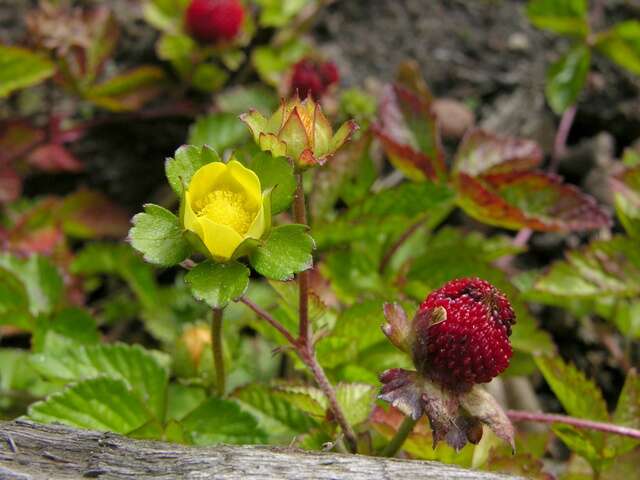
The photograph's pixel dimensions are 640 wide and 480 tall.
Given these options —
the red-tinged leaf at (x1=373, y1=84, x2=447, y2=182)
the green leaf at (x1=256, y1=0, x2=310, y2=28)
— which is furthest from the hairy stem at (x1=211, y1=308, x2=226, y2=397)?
the green leaf at (x1=256, y1=0, x2=310, y2=28)

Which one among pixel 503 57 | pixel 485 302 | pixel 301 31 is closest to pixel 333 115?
pixel 301 31

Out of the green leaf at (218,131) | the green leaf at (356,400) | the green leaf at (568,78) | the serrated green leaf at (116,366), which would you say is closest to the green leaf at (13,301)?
the serrated green leaf at (116,366)

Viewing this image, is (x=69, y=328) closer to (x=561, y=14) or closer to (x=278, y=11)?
(x=278, y=11)

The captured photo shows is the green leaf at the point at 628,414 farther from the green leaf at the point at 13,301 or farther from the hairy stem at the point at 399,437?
the green leaf at the point at 13,301

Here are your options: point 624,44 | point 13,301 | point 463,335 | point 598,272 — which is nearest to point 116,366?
point 13,301

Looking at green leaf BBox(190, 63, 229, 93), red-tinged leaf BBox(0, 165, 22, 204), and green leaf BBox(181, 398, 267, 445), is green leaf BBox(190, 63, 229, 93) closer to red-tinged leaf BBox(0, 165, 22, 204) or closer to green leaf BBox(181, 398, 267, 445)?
red-tinged leaf BBox(0, 165, 22, 204)
